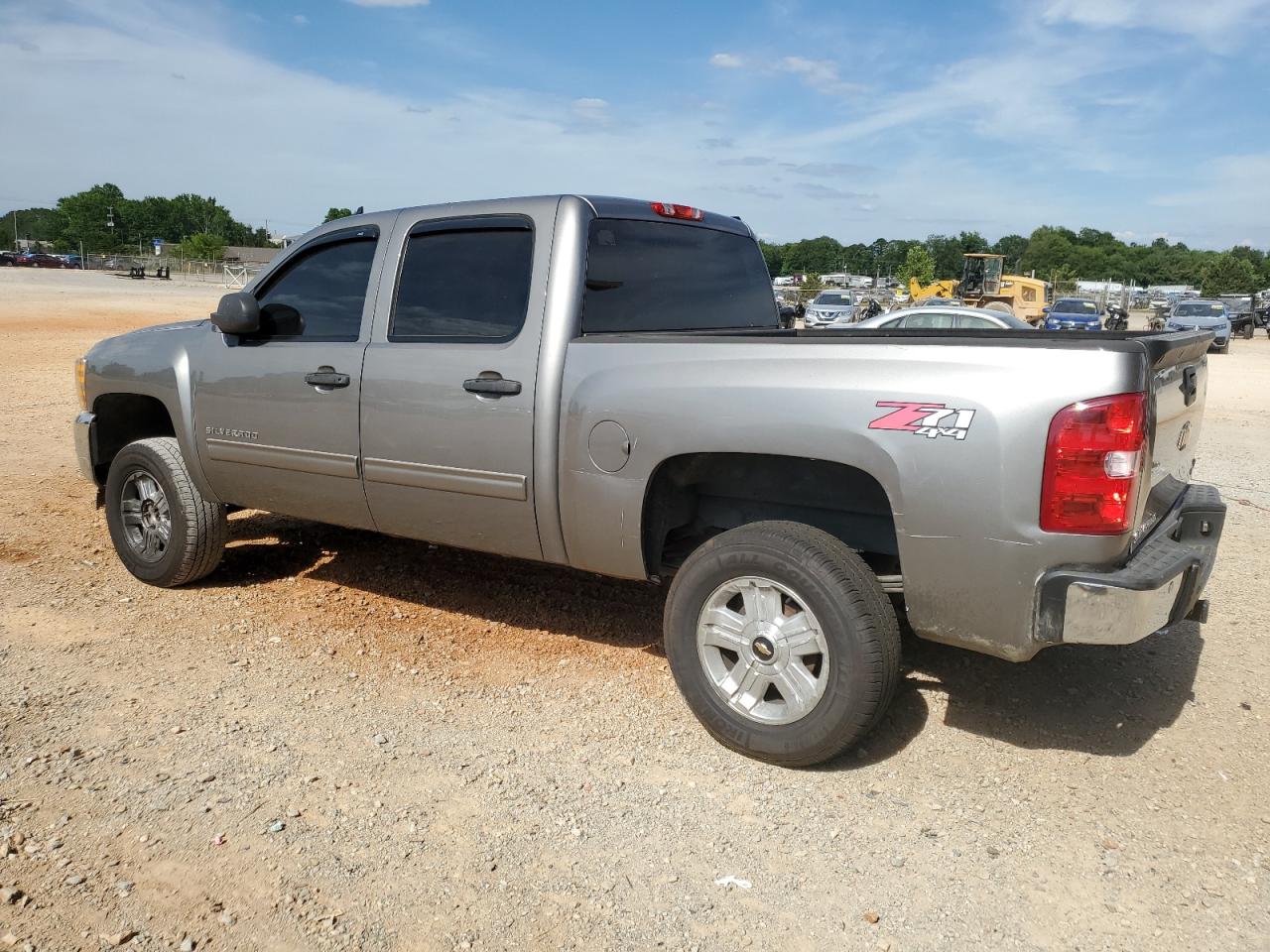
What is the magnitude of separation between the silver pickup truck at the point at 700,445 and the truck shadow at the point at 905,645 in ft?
1.51

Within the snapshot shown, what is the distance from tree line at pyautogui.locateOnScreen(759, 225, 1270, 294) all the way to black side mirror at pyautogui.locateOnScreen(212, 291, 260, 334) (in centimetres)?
9587

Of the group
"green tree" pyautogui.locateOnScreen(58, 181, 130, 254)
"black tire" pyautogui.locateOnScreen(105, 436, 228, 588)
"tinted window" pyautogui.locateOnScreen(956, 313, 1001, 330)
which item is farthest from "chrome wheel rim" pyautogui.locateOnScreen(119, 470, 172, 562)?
"green tree" pyautogui.locateOnScreen(58, 181, 130, 254)

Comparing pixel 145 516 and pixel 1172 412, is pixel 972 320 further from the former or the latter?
pixel 145 516

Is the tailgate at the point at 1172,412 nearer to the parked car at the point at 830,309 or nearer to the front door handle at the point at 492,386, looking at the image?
the front door handle at the point at 492,386

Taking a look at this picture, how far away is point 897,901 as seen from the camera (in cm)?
283

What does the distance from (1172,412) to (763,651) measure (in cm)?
165

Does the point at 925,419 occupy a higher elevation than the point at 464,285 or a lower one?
lower

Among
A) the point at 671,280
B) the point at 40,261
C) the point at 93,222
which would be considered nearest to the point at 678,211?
the point at 671,280

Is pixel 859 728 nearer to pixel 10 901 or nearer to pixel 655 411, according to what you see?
pixel 655 411

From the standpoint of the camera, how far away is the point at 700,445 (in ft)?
11.6

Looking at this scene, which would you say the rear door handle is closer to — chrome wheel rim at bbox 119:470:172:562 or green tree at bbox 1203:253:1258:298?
chrome wheel rim at bbox 119:470:172:562

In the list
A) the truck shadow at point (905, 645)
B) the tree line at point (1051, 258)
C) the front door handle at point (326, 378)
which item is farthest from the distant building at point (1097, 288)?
the front door handle at point (326, 378)

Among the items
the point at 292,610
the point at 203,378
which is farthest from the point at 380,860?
the point at 203,378

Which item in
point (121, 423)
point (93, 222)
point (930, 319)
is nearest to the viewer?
point (121, 423)
